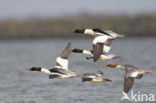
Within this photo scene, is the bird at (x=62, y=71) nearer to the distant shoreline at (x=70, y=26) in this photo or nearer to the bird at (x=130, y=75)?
the bird at (x=130, y=75)

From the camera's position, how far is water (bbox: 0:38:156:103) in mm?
12938

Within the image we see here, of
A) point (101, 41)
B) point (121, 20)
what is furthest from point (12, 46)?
point (101, 41)

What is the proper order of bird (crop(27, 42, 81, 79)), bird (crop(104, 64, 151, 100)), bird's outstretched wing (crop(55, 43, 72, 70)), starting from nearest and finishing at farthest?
bird (crop(104, 64, 151, 100)) < bird (crop(27, 42, 81, 79)) < bird's outstretched wing (crop(55, 43, 72, 70))

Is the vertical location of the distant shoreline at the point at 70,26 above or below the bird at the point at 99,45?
above

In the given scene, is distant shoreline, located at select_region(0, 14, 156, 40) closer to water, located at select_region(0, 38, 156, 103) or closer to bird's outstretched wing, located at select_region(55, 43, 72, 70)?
water, located at select_region(0, 38, 156, 103)

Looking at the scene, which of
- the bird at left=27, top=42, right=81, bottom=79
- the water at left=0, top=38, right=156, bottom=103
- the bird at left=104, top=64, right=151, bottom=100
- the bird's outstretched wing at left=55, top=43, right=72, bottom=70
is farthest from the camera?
the water at left=0, top=38, right=156, bottom=103

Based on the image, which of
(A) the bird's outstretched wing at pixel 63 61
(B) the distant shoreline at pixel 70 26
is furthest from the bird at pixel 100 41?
(B) the distant shoreline at pixel 70 26

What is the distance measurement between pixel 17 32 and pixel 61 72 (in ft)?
73.3

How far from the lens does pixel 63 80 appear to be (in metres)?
16.0

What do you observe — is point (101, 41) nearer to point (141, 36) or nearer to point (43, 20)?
point (141, 36)

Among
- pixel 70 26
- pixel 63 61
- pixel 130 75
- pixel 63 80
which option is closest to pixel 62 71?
pixel 63 61

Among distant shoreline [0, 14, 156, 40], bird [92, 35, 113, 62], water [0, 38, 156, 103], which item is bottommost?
water [0, 38, 156, 103]

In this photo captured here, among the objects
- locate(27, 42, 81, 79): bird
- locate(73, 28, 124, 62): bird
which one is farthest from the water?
locate(73, 28, 124, 62): bird

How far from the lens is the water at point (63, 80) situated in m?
12.9
